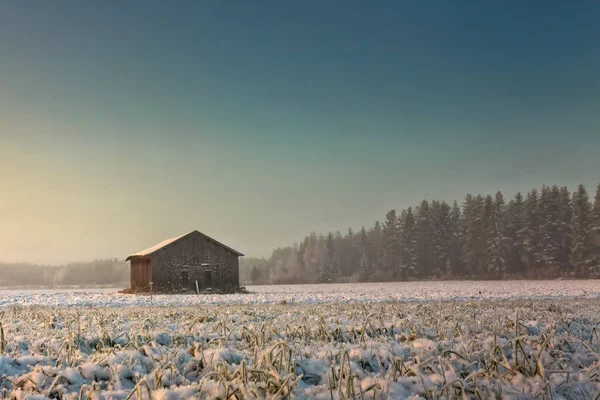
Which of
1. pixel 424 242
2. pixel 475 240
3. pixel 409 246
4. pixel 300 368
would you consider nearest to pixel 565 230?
pixel 475 240

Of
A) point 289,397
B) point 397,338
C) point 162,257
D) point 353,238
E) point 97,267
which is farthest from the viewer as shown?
point 97,267

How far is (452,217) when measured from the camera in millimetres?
95312

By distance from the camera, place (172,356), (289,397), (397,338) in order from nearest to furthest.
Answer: (289,397), (172,356), (397,338)

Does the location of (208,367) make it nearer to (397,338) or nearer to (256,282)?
(397,338)

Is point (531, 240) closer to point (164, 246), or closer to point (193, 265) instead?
point (193, 265)

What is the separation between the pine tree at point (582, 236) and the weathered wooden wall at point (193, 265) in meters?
58.1

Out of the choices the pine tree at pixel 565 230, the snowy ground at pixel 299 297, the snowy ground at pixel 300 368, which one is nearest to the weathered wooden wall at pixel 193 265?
the snowy ground at pixel 299 297

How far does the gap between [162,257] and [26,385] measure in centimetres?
4176

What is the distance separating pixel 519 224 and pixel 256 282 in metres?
56.6

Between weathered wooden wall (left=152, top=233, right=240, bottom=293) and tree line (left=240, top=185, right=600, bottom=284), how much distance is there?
51756 mm

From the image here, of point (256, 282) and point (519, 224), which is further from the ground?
point (519, 224)

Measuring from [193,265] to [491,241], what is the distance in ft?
188

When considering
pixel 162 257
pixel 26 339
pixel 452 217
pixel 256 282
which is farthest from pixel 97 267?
pixel 26 339

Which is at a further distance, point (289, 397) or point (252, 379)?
point (252, 379)
